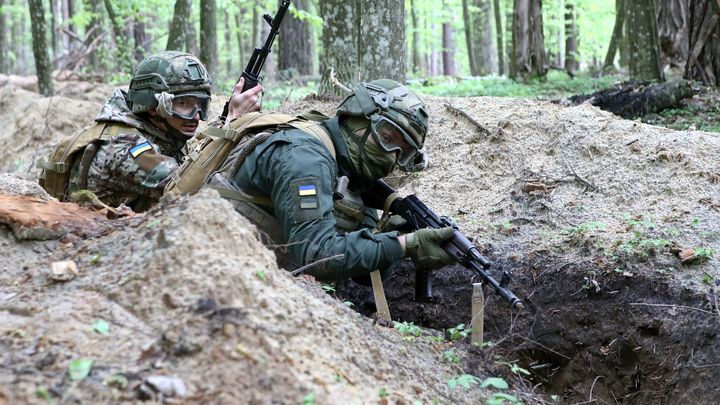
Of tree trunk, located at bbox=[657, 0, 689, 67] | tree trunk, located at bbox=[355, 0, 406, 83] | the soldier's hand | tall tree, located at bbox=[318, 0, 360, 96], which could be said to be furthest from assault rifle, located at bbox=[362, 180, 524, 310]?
tree trunk, located at bbox=[657, 0, 689, 67]

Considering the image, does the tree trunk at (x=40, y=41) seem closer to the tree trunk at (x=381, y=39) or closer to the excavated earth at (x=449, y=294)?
the excavated earth at (x=449, y=294)

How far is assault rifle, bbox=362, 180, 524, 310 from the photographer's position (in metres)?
3.94

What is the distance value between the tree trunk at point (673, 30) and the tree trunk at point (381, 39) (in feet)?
19.3

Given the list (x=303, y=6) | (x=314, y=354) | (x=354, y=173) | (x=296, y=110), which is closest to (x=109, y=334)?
(x=314, y=354)

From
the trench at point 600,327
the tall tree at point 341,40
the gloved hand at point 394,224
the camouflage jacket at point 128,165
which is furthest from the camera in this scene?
the tall tree at point 341,40

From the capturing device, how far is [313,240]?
13.3 ft

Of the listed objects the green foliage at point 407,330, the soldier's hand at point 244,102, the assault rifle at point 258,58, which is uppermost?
the assault rifle at point 258,58

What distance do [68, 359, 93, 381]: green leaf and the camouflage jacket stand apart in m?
3.12

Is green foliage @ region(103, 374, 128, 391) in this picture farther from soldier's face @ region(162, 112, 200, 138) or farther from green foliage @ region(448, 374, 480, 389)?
soldier's face @ region(162, 112, 200, 138)

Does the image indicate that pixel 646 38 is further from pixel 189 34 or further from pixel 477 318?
pixel 189 34

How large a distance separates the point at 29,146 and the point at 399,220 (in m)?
8.65

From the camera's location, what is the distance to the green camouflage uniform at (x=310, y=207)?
404 centimetres

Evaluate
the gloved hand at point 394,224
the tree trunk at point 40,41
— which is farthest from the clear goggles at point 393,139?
the tree trunk at point 40,41

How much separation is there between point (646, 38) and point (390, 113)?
6992 millimetres
